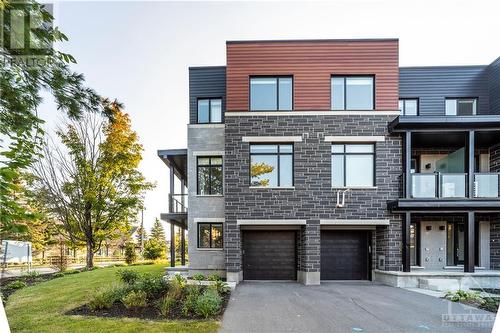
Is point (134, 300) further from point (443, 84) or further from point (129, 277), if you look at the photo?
point (443, 84)

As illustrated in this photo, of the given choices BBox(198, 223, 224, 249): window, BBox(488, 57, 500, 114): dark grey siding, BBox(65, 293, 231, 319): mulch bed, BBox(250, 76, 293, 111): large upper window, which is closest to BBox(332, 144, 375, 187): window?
BBox(250, 76, 293, 111): large upper window

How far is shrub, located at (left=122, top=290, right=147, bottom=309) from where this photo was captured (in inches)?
263

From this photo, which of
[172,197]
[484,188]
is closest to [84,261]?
[172,197]

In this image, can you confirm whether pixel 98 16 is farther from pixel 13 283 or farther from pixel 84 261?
pixel 84 261

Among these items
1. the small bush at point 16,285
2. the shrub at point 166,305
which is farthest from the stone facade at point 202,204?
the small bush at point 16,285

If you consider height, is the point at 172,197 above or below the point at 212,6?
below

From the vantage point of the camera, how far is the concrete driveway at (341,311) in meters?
5.90

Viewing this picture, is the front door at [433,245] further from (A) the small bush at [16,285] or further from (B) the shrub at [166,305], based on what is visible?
(A) the small bush at [16,285]

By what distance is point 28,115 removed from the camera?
3.78 m

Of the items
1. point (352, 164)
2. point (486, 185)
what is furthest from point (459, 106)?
point (352, 164)

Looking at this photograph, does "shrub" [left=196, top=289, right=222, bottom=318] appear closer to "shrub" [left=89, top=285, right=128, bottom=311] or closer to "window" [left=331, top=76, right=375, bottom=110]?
"shrub" [left=89, top=285, right=128, bottom=311]

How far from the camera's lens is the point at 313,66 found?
11.3 m

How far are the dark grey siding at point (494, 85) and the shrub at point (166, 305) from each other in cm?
1445

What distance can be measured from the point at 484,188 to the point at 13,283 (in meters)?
15.6
